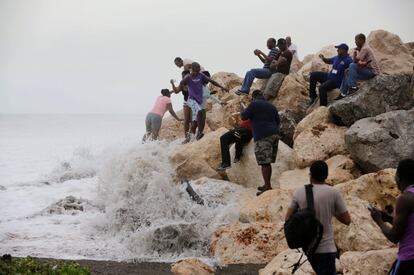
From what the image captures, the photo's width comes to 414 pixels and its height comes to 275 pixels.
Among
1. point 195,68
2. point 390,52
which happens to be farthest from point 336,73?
point 195,68

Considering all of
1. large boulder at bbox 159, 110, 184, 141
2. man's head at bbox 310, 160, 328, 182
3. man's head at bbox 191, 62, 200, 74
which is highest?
man's head at bbox 191, 62, 200, 74

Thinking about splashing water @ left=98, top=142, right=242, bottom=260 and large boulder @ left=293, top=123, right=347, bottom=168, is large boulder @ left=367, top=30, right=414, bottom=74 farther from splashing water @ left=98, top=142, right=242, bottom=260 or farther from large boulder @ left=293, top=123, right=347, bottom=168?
splashing water @ left=98, top=142, right=242, bottom=260

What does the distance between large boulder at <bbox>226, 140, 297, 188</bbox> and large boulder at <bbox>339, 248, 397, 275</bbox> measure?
15.5ft

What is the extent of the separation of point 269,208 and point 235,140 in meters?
2.52

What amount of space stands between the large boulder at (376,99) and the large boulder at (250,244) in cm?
421

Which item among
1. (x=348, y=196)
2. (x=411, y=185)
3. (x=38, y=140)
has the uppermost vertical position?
(x=411, y=185)

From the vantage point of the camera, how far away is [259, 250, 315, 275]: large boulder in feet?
19.9

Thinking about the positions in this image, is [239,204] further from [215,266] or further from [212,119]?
Answer: [212,119]

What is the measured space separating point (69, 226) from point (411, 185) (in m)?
8.15

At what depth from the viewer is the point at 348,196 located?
7.53 m

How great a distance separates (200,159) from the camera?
39.0 ft

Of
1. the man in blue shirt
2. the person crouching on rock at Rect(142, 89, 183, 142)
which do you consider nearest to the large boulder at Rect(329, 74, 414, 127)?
the man in blue shirt

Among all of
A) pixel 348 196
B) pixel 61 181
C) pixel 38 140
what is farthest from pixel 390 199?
pixel 38 140

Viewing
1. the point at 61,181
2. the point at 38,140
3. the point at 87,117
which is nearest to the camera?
the point at 61,181
